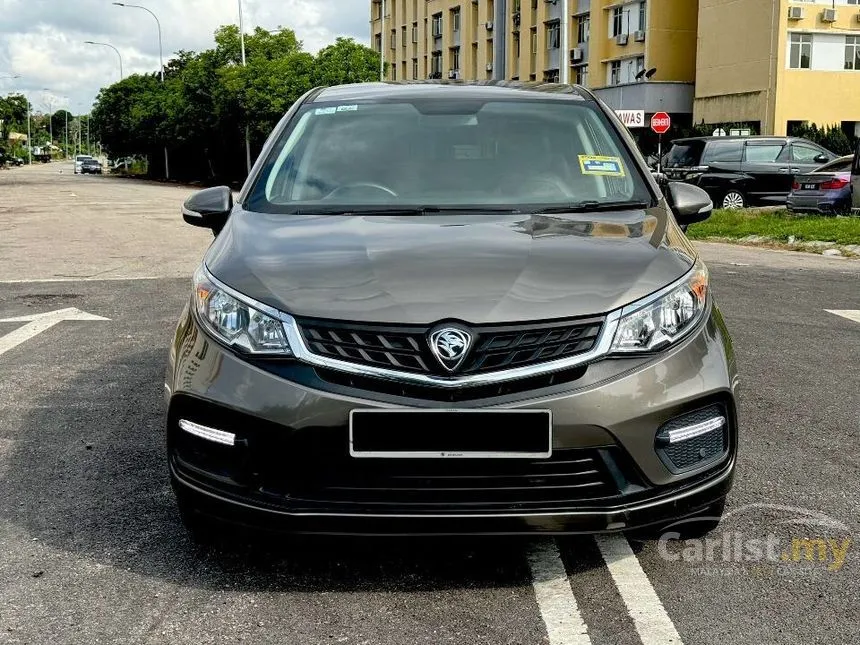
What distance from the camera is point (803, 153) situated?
23938 mm

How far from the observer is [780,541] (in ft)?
11.9

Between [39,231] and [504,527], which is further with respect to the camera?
[39,231]

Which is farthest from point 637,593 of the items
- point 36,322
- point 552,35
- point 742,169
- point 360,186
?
point 552,35

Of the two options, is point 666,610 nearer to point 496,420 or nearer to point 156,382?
point 496,420

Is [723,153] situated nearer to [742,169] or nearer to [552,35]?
[742,169]

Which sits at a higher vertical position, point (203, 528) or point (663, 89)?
point (663, 89)

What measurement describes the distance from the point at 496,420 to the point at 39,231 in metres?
17.3

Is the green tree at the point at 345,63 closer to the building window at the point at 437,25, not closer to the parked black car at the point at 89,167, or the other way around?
the building window at the point at 437,25

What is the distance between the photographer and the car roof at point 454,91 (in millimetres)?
4797

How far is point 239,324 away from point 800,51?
132 ft

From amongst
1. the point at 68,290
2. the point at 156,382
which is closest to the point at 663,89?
the point at 68,290

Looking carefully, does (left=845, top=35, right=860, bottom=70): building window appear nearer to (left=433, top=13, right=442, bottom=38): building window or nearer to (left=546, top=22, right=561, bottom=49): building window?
(left=546, top=22, right=561, bottom=49): building window

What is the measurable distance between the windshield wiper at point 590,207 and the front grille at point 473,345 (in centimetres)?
100

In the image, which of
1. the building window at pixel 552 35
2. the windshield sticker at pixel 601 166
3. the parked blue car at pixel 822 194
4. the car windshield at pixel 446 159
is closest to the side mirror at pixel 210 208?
the car windshield at pixel 446 159
